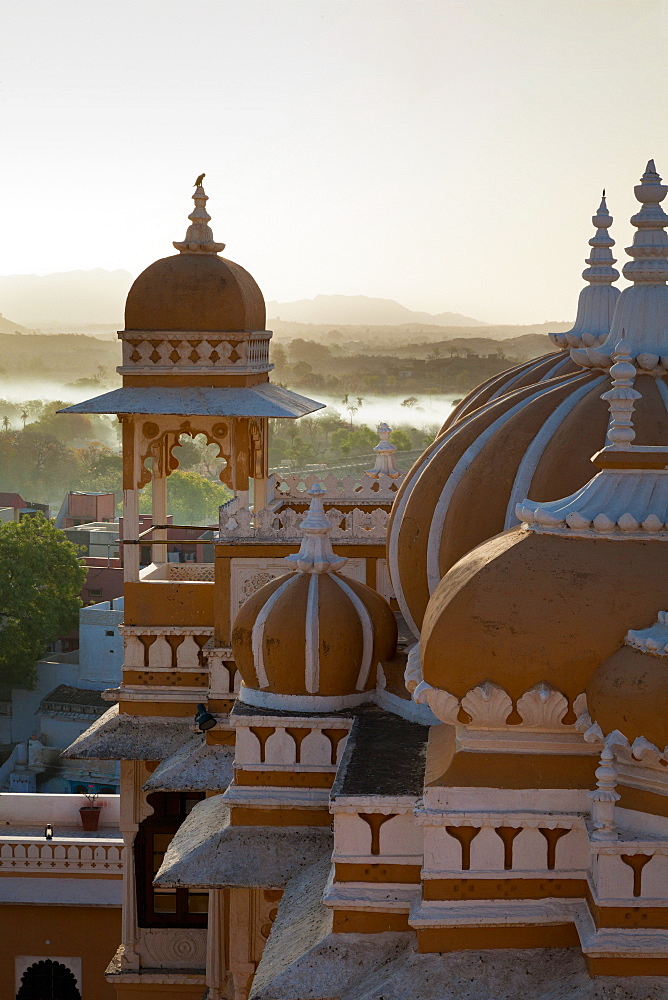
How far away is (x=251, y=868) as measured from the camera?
27.2 feet

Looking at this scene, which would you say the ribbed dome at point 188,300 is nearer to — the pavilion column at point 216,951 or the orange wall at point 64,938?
the pavilion column at point 216,951

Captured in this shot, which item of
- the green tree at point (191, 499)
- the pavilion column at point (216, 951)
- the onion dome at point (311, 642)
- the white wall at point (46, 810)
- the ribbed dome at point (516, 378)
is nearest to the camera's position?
the onion dome at point (311, 642)

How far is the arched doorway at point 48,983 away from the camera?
15.0m

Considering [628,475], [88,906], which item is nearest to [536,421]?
[628,475]

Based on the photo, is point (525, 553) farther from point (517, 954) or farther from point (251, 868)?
point (251, 868)

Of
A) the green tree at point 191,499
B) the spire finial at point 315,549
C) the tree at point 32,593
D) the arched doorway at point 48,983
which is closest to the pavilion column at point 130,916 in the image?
the arched doorway at point 48,983

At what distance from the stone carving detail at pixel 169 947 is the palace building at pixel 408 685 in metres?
0.02

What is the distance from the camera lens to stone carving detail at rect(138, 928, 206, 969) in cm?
1180

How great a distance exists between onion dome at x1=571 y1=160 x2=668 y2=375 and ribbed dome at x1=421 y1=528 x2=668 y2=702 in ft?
6.69

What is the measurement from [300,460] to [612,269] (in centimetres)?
4555

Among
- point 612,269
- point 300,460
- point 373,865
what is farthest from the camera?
point 300,460

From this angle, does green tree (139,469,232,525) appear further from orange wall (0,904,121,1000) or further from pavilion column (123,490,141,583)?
pavilion column (123,490,141,583)

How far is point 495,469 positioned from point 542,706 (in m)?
2.17

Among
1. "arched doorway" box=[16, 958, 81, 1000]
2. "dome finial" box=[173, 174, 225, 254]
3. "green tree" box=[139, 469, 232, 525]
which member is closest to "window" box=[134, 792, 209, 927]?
"arched doorway" box=[16, 958, 81, 1000]
